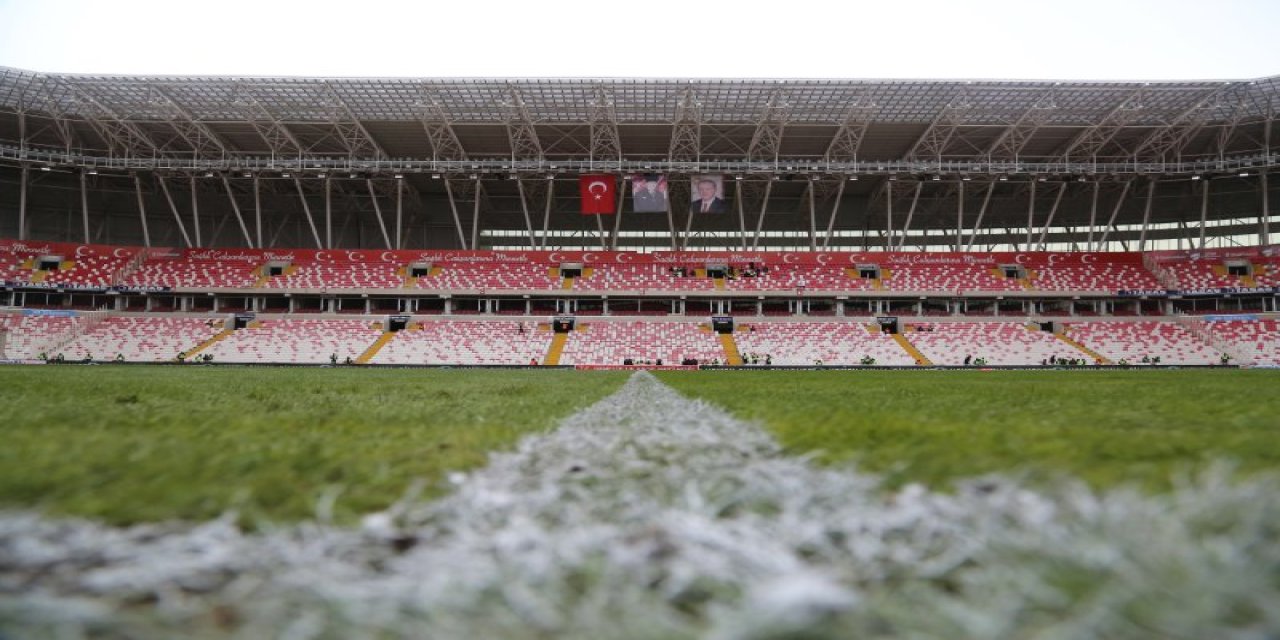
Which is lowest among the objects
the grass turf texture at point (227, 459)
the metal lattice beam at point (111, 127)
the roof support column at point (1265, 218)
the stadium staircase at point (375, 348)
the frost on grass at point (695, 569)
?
the stadium staircase at point (375, 348)

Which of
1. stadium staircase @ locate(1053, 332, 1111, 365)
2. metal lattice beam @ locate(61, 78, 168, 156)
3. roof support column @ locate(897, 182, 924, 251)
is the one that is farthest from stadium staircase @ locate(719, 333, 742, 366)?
metal lattice beam @ locate(61, 78, 168, 156)

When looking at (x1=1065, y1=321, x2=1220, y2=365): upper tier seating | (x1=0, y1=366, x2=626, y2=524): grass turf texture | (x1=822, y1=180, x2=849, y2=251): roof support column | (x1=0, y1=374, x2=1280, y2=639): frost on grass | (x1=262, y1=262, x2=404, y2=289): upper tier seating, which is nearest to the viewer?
(x1=0, y1=374, x2=1280, y2=639): frost on grass

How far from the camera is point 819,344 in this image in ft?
122

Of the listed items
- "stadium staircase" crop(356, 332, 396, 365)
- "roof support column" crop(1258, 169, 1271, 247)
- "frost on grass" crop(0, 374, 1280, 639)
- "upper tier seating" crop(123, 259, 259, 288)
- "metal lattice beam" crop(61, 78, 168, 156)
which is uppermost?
"metal lattice beam" crop(61, 78, 168, 156)

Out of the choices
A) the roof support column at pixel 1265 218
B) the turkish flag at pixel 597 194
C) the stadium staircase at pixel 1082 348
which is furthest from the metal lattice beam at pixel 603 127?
the roof support column at pixel 1265 218

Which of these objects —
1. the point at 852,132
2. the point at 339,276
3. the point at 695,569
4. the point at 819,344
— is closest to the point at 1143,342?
the point at 819,344

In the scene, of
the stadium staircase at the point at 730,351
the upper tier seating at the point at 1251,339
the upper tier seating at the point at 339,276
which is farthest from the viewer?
the upper tier seating at the point at 339,276

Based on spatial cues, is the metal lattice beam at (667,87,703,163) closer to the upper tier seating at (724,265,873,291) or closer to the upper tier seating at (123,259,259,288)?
the upper tier seating at (724,265,873,291)

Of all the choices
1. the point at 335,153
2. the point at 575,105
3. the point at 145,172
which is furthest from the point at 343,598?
the point at 145,172

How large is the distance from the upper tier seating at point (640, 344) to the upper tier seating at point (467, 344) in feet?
6.69

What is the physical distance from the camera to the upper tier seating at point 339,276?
135 ft

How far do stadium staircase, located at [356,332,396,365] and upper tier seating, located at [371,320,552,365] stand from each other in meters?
0.31

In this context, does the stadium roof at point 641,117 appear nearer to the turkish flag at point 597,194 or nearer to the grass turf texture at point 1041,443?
the turkish flag at point 597,194

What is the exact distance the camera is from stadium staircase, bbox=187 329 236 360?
3448 cm
